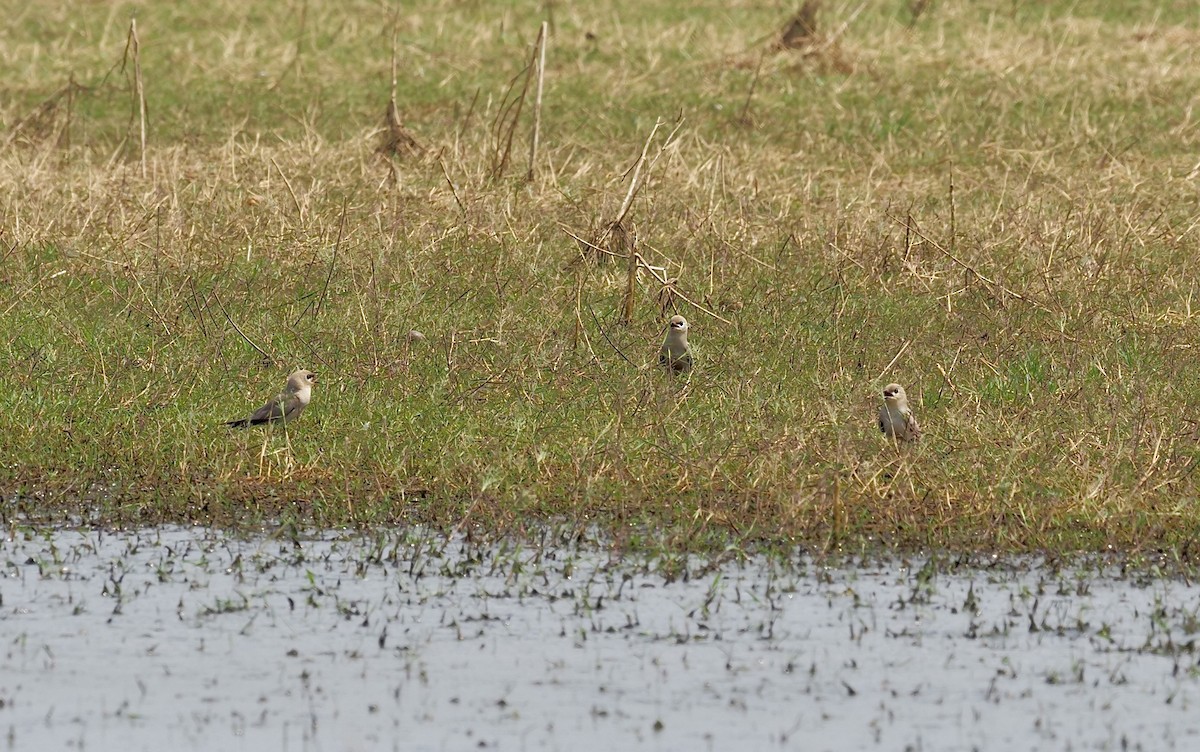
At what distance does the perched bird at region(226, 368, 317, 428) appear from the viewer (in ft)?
29.6

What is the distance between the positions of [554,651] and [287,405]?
2.84 m

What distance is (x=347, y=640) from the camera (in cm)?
677

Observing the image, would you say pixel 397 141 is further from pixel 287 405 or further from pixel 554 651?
pixel 554 651

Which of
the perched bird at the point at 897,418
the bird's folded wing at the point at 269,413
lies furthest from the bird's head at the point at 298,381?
the perched bird at the point at 897,418

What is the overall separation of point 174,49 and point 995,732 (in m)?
15.7

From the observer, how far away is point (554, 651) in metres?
6.72

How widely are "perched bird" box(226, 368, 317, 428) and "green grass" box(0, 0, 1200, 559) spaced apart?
130mm

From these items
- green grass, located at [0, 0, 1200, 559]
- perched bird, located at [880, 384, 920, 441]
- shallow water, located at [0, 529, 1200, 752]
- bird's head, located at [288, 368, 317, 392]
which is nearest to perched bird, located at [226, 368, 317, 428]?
bird's head, located at [288, 368, 317, 392]

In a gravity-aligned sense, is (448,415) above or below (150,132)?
below

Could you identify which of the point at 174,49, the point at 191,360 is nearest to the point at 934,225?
the point at 191,360

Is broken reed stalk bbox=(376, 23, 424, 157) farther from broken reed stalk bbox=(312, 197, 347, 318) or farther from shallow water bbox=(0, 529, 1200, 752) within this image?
shallow water bbox=(0, 529, 1200, 752)

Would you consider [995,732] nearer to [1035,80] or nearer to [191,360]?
[191,360]

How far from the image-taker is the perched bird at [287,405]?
9016mm

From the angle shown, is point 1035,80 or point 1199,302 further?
point 1035,80
